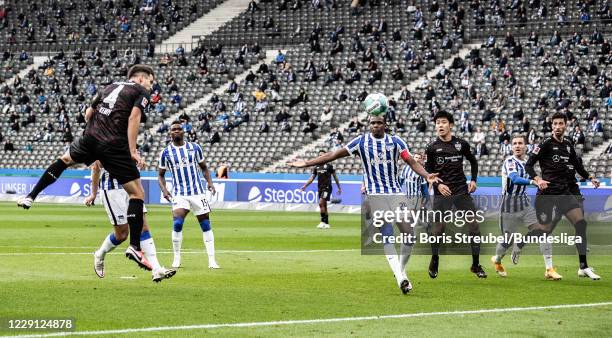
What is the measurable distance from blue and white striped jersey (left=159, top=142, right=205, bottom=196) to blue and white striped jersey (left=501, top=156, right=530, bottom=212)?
15.5 feet

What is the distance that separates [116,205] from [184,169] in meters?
2.93

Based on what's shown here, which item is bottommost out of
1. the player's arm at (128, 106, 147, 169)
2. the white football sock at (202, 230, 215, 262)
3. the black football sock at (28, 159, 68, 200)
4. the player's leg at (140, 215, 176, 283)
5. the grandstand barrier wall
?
the grandstand barrier wall

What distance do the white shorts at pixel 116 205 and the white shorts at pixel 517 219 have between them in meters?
6.00

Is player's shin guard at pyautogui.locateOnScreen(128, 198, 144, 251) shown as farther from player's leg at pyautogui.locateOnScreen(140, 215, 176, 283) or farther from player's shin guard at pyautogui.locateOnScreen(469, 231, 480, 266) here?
player's shin guard at pyautogui.locateOnScreen(469, 231, 480, 266)

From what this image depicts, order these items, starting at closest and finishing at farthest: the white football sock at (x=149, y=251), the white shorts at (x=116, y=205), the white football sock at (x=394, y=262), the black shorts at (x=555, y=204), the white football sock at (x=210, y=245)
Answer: the white football sock at (x=149, y=251), the white football sock at (x=394, y=262), the white shorts at (x=116, y=205), the black shorts at (x=555, y=204), the white football sock at (x=210, y=245)

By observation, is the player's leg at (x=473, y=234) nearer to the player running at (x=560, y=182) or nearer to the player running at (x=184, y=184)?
the player running at (x=560, y=182)

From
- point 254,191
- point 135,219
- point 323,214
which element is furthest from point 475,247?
point 254,191

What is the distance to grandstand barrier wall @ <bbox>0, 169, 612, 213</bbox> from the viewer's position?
36.6 meters

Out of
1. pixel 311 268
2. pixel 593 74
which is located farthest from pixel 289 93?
pixel 311 268

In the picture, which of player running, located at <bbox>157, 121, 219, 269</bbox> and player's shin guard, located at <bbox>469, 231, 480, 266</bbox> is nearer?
player's shin guard, located at <bbox>469, 231, 480, 266</bbox>

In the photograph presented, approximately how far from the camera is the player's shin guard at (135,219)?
12.1 m

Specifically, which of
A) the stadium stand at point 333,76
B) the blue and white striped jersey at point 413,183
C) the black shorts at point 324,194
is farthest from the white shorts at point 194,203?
the stadium stand at point 333,76

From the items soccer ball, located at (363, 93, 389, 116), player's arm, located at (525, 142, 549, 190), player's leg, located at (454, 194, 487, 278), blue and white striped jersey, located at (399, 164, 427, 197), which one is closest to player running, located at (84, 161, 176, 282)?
soccer ball, located at (363, 93, 389, 116)

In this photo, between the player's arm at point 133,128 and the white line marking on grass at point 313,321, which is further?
the player's arm at point 133,128
